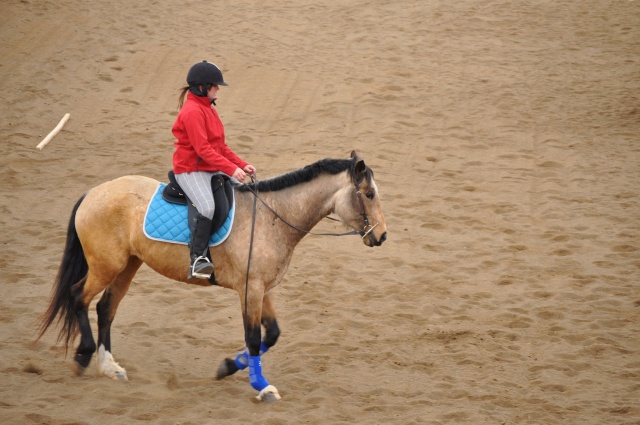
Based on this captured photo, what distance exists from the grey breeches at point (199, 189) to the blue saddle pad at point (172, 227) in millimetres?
211

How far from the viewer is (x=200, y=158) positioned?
6727 mm

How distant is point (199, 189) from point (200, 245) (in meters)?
0.49

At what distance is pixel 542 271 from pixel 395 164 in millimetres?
3756

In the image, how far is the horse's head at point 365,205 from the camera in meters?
6.54

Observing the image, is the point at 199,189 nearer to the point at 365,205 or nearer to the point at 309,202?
the point at 309,202

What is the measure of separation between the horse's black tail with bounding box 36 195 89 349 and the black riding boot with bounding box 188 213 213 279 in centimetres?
125

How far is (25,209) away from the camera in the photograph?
11.0 meters

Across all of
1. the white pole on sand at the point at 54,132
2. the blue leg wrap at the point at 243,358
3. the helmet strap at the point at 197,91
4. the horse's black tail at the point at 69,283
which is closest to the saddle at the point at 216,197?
the helmet strap at the point at 197,91

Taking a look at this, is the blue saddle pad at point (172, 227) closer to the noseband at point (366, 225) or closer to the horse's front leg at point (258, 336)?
the horse's front leg at point (258, 336)

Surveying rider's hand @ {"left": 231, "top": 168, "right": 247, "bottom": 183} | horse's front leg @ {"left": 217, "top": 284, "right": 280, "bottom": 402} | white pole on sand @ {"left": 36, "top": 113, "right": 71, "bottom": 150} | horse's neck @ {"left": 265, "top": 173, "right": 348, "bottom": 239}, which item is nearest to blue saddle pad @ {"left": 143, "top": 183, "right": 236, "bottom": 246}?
rider's hand @ {"left": 231, "top": 168, "right": 247, "bottom": 183}

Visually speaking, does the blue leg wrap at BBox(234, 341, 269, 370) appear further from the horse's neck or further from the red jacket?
the red jacket

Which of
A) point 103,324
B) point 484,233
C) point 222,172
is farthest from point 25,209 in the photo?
point 484,233

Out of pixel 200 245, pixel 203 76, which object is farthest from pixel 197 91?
pixel 200 245

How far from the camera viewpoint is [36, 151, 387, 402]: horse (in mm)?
6621
